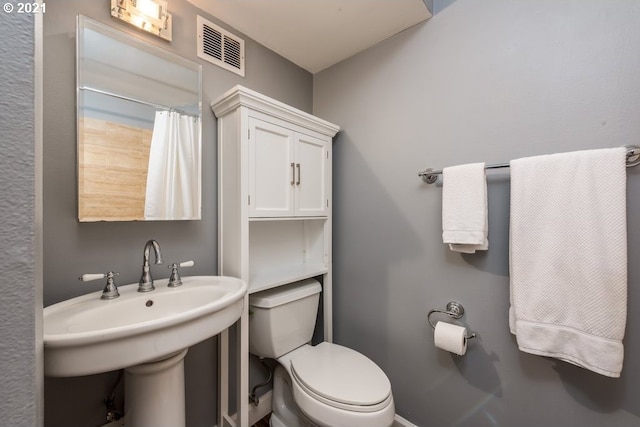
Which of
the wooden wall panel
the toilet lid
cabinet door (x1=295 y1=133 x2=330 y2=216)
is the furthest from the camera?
cabinet door (x1=295 y1=133 x2=330 y2=216)

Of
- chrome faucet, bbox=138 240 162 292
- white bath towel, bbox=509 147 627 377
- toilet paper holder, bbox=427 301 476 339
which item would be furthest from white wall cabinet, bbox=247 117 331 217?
white bath towel, bbox=509 147 627 377

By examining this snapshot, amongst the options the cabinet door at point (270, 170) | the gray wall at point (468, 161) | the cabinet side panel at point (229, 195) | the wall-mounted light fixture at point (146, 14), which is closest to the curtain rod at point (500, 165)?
the gray wall at point (468, 161)

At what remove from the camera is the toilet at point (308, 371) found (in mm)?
1035

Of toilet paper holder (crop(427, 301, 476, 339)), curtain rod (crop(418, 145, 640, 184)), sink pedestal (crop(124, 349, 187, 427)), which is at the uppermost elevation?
curtain rod (crop(418, 145, 640, 184))

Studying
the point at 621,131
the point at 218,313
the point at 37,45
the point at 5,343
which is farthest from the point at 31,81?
the point at 621,131

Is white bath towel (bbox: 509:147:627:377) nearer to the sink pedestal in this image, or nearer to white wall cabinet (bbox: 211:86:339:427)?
white wall cabinet (bbox: 211:86:339:427)

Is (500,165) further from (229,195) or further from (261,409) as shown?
(261,409)

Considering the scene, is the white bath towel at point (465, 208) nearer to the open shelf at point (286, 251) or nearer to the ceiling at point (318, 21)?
the open shelf at point (286, 251)

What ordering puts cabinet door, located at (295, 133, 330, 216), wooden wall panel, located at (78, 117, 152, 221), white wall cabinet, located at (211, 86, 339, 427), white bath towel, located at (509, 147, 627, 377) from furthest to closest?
cabinet door, located at (295, 133, 330, 216)
white wall cabinet, located at (211, 86, 339, 427)
wooden wall panel, located at (78, 117, 152, 221)
white bath towel, located at (509, 147, 627, 377)

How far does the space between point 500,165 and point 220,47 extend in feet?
4.70

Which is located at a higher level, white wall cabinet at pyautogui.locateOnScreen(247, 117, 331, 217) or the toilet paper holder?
white wall cabinet at pyautogui.locateOnScreen(247, 117, 331, 217)

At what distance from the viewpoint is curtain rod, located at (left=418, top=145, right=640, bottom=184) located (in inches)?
34.3

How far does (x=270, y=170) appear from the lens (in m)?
1.32

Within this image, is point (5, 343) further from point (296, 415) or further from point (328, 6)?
point (328, 6)
